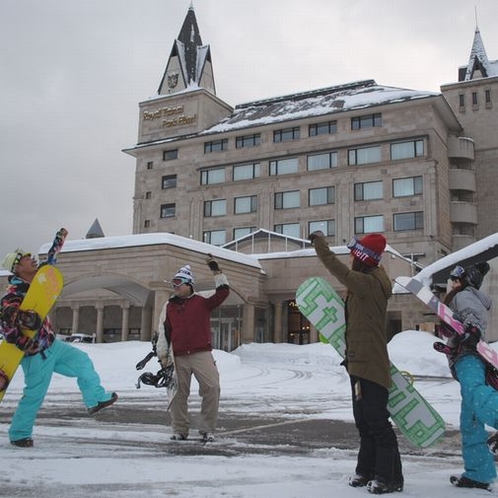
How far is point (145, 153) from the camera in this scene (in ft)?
195

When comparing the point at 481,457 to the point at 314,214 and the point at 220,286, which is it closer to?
the point at 220,286

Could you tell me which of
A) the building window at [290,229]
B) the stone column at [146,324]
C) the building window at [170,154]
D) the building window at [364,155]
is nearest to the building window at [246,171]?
the building window at [290,229]

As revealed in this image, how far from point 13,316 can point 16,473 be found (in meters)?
1.60

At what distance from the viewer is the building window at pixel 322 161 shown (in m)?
50.5

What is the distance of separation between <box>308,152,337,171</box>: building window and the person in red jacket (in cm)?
4531

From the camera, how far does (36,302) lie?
547 centimetres

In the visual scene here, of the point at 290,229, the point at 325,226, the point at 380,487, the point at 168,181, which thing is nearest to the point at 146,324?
the point at 290,229

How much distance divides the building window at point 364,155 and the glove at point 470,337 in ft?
151

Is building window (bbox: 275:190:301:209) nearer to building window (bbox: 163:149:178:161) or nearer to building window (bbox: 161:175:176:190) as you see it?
building window (bbox: 161:175:176:190)

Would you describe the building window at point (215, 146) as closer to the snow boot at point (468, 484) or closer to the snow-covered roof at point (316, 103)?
the snow-covered roof at point (316, 103)

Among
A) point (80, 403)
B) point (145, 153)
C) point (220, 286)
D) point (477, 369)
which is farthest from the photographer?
point (145, 153)

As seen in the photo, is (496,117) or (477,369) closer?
(477,369)

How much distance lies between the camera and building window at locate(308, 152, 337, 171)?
5047cm

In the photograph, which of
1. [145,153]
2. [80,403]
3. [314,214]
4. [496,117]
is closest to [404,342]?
[80,403]
